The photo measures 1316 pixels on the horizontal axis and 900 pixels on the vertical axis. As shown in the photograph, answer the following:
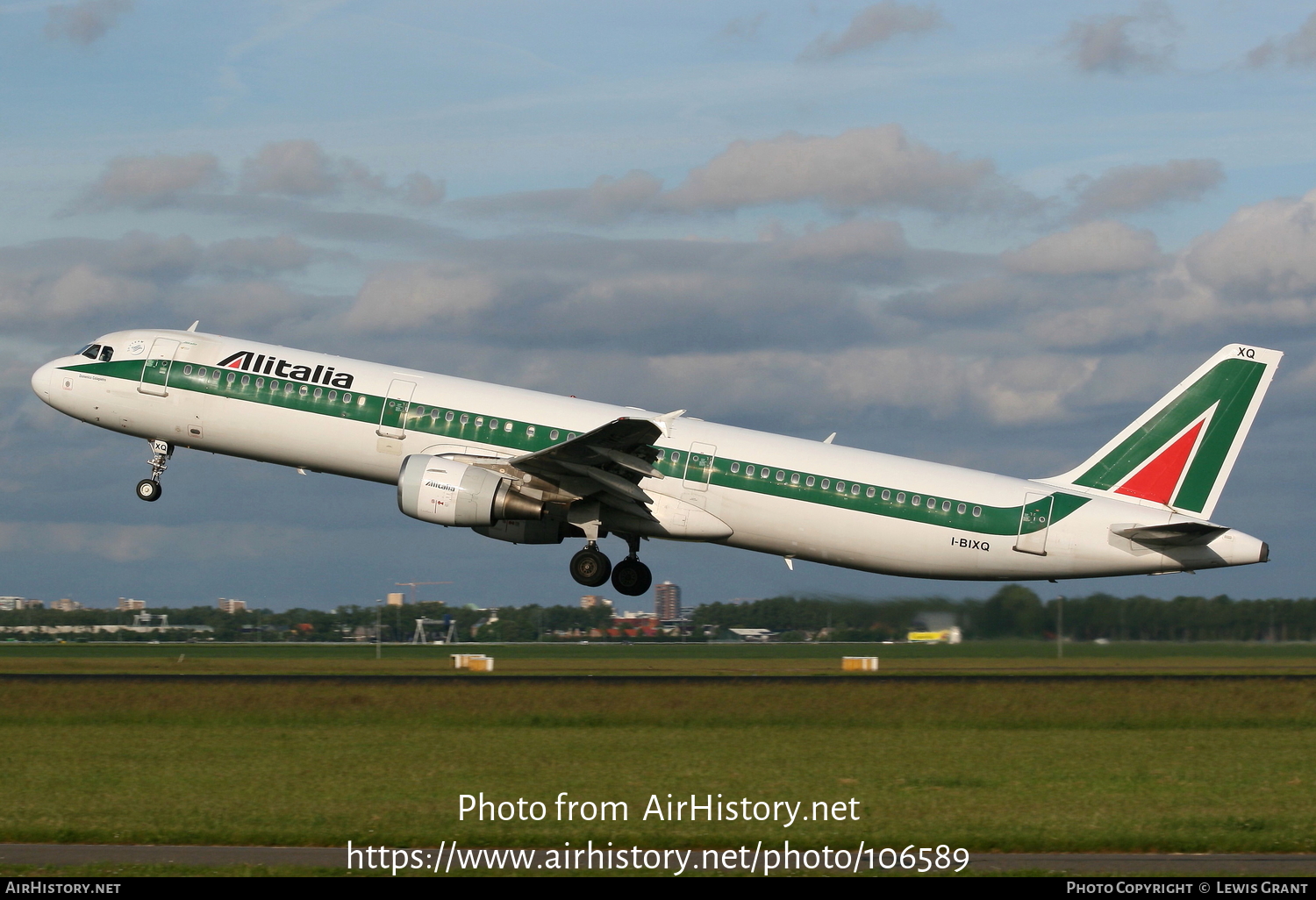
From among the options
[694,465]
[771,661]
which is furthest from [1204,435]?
[771,661]

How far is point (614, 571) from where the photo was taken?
4003 centimetres

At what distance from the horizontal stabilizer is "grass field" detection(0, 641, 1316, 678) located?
25.8ft

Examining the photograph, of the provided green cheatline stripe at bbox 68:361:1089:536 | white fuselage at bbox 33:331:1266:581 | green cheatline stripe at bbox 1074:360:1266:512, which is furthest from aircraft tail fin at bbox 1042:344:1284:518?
green cheatline stripe at bbox 68:361:1089:536

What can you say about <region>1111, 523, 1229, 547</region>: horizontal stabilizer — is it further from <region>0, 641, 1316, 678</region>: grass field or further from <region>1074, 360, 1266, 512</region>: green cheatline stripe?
<region>0, 641, 1316, 678</region>: grass field

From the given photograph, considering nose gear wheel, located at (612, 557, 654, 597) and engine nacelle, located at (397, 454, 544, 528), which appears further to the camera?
nose gear wheel, located at (612, 557, 654, 597)

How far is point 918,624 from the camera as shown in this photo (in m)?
45.3

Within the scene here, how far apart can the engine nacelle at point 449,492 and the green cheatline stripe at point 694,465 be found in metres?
1.40

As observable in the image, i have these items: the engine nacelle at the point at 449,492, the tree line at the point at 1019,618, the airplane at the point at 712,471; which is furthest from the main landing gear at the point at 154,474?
the tree line at the point at 1019,618

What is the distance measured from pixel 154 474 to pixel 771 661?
24030 millimetres

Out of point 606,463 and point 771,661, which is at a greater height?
point 606,463

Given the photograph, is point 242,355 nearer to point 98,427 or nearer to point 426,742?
point 98,427

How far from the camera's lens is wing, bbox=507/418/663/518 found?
34250 millimetres

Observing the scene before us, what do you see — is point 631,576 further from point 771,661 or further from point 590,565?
point 771,661

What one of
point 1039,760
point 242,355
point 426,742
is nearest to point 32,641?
point 242,355
